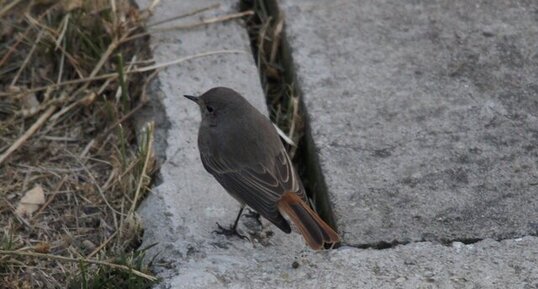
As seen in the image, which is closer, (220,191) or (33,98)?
(220,191)

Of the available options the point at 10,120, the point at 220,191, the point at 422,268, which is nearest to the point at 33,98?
the point at 10,120

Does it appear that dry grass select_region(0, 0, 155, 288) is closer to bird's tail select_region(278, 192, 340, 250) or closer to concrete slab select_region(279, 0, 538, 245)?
bird's tail select_region(278, 192, 340, 250)

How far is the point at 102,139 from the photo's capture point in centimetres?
525

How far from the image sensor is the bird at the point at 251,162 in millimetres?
4461

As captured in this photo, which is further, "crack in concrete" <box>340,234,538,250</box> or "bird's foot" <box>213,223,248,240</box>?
"bird's foot" <box>213,223,248,240</box>

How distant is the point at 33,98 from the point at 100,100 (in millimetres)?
352

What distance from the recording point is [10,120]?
207 inches

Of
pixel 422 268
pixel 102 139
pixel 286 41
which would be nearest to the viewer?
pixel 422 268

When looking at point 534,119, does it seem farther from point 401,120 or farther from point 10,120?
point 10,120

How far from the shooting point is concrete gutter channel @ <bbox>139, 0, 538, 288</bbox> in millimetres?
4254

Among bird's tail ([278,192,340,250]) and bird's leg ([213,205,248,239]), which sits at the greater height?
bird's tail ([278,192,340,250])

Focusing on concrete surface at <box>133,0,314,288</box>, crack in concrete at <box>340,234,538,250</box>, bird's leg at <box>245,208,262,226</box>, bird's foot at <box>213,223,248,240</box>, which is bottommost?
bird's leg at <box>245,208,262,226</box>

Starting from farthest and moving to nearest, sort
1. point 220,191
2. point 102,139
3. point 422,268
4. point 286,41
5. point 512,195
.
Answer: point 286,41 < point 102,139 < point 220,191 < point 512,195 < point 422,268

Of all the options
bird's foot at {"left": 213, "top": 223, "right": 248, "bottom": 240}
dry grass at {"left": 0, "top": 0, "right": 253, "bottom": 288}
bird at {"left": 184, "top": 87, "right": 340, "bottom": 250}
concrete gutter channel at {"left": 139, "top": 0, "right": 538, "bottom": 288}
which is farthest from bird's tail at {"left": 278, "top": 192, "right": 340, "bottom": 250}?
dry grass at {"left": 0, "top": 0, "right": 253, "bottom": 288}
